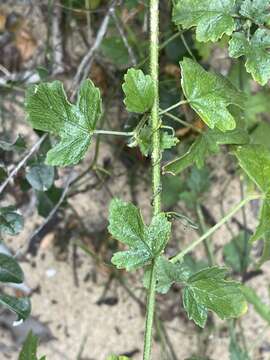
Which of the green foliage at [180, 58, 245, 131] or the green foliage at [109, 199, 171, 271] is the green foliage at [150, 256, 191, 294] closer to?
the green foliage at [109, 199, 171, 271]

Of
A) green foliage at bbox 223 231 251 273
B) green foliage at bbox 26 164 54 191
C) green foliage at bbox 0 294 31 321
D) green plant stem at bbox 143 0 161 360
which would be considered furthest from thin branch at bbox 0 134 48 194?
green foliage at bbox 223 231 251 273

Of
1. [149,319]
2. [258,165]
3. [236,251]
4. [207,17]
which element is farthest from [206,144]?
[236,251]

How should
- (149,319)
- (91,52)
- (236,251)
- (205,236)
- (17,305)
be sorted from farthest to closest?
(236,251)
(91,52)
(17,305)
(205,236)
(149,319)

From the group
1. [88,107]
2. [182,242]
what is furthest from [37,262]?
[88,107]

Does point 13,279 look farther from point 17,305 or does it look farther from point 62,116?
point 62,116

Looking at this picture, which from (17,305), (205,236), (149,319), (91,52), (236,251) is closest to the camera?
(149,319)

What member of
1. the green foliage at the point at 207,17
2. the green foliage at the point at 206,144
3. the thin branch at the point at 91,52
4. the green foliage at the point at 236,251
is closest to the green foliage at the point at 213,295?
the green foliage at the point at 206,144
